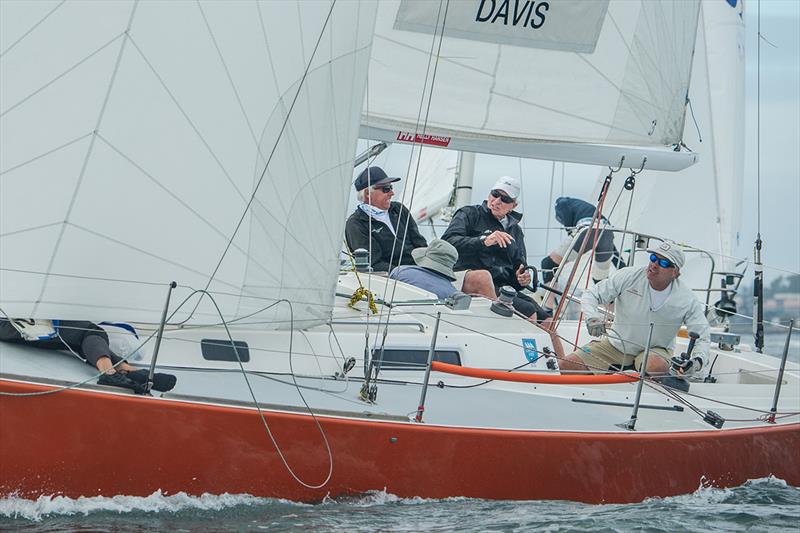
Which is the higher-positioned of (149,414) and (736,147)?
(736,147)

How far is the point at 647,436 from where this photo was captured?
429 cm

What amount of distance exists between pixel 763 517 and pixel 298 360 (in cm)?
197

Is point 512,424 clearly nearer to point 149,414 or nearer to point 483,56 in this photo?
point 149,414

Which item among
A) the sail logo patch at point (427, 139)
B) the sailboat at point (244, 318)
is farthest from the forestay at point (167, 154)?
the sail logo patch at point (427, 139)

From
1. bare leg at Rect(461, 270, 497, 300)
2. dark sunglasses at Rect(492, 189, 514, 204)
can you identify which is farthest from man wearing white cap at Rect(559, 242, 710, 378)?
dark sunglasses at Rect(492, 189, 514, 204)

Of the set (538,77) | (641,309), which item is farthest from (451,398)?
(538,77)

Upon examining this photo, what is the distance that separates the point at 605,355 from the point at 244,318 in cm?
217

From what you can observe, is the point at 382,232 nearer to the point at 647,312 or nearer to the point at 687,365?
the point at 647,312

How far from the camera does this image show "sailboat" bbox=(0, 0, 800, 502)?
3383mm

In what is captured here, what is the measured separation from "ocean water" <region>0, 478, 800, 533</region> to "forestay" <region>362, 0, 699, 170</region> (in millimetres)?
2920

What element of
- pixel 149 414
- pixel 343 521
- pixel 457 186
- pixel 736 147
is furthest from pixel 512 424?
pixel 736 147

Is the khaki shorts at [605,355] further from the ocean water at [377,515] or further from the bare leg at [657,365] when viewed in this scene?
the ocean water at [377,515]

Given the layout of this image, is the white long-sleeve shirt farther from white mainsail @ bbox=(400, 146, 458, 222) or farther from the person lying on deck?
white mainsail @ bbox=(400, 146, 458, 222)

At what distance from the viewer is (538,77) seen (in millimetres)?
6574
